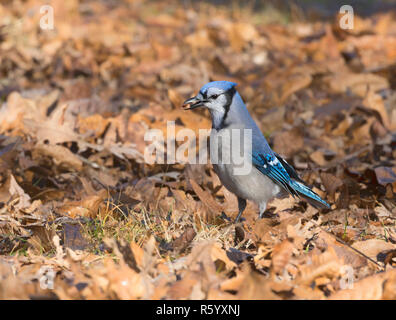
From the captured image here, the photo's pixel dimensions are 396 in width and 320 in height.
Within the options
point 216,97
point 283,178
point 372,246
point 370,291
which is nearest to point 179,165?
point 216,97

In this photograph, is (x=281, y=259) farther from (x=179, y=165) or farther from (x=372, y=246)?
(x=179, y=165)

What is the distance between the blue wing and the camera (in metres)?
3.45

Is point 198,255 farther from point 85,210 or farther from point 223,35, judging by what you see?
point 223,35

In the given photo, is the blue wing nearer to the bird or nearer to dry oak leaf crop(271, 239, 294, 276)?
the bird

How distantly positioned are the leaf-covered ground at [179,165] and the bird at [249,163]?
15cm

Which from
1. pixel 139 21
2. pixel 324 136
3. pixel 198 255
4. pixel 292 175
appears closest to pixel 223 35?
pixel 139 21

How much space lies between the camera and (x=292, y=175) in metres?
3.56

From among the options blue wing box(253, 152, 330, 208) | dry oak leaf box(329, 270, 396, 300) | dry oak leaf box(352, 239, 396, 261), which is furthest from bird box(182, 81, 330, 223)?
dry oak leaf box(329, 270, 396, 300)

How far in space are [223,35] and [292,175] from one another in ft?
15.2

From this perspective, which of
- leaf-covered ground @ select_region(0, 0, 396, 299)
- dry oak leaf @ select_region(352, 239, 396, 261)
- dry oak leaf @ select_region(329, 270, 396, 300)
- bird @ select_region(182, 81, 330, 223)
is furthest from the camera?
bird @ select_region(182, 81, 330, 223)

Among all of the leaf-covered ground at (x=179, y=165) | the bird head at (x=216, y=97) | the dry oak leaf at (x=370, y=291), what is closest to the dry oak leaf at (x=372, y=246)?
the leaf-covered ground at (x=179, y=165)

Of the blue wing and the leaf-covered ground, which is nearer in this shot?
the leaf-covered ground

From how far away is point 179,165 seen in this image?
407 centimetres

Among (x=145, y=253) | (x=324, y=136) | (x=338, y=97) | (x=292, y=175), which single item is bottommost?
(x=145, y=253)
